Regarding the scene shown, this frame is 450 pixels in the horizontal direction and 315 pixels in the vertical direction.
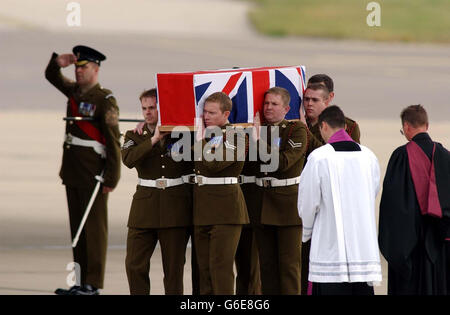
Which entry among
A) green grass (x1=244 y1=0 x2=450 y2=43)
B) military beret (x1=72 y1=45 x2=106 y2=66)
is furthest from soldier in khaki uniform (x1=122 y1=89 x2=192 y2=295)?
green grass (x1=244 y1=0 x2=450 y2=43)

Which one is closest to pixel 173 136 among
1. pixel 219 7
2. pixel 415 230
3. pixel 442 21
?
pixel 415 230

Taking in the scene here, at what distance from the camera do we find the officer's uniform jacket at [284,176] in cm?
955

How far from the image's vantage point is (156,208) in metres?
9.59

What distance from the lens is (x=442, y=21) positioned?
5234 centimetres

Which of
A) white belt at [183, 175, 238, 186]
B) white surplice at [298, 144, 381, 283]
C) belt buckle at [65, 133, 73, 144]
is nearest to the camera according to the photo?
white surplice at [298, 144, 381, 283]

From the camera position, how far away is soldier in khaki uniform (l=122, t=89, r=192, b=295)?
9555mm

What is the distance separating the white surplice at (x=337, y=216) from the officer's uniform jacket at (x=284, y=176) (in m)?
0.74

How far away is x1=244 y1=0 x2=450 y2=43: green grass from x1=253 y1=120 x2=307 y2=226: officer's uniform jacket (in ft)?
127

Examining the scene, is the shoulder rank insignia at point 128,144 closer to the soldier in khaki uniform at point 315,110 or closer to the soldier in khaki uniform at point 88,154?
the soldier in khaki uniform at point 88,154

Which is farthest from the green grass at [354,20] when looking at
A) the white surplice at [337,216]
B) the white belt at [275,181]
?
the white surplice at [337,216]

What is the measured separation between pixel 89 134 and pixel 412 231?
2625 mm

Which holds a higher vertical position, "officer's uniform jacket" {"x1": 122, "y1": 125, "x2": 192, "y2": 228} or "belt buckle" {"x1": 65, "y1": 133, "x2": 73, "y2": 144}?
"belt buckle" {"x1": 65, "y1": 133, "x2": 73, "y2": 144}

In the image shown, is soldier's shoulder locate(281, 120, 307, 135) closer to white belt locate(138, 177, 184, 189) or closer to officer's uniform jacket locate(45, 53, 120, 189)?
white belt locate(138, 177, 184, 189)

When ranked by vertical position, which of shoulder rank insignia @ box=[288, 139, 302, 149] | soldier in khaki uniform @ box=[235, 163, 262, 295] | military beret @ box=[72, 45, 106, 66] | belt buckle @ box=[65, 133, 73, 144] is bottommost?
soldier in khaki uniform @ box=[235, 163, 262, 295]
